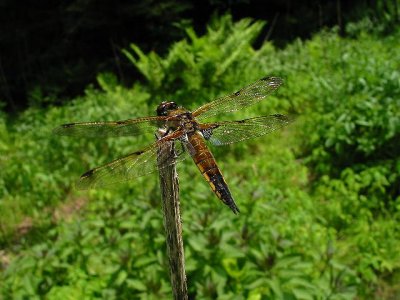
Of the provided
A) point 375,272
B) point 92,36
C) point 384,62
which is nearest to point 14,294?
point 375,272

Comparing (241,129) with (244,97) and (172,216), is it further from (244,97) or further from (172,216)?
(172,216)

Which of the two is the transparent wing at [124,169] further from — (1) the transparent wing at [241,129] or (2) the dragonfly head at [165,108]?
(1) the transparent wing at [241,129]

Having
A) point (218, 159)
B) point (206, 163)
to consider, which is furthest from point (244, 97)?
point (218, 159)

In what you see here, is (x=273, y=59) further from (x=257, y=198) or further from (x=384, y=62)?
(x=257, y=198)

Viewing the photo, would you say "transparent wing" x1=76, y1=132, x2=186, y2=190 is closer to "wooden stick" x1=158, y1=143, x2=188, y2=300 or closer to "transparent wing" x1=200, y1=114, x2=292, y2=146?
"wooden stick" x1=158, y1=143, x2=188, y2=300

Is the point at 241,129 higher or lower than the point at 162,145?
lower

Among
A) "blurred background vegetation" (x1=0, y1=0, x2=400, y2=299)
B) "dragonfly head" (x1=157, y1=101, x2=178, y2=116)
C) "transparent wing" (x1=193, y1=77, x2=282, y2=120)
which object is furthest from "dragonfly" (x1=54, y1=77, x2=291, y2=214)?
"blurred background vegetation" (x1=0, y1=0, x2=400, y2=299)

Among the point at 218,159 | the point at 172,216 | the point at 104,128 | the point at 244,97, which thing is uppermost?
the point at 104,128
